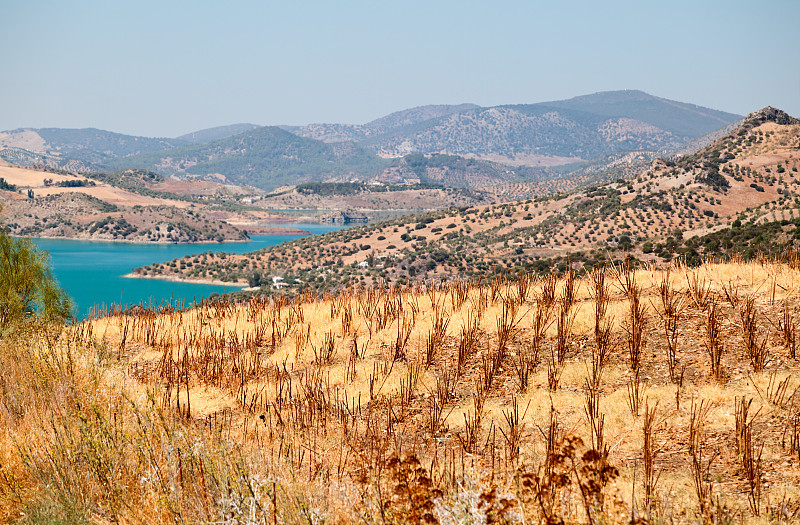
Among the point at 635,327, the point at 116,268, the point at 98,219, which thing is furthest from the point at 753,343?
the point at 98,219

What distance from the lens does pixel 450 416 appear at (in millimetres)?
7512

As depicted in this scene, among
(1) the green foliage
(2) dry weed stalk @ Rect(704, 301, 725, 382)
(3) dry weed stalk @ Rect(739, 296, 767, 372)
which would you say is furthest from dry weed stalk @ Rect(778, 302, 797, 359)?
(1) the green foliage

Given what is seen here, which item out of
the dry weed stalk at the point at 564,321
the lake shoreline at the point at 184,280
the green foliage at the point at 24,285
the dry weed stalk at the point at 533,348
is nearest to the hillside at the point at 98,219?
the lake shoreline at the point at 184,280

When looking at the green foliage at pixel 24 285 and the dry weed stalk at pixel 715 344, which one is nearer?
the dry weed stalk at pixel 715 344

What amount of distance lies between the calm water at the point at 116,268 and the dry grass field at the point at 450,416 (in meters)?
62.4

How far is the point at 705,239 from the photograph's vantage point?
38.7 metres

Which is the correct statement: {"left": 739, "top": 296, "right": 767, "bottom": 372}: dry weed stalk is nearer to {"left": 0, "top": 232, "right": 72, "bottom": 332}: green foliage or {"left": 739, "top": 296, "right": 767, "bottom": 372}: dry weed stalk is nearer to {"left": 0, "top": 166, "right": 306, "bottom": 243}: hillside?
{"left": 0, "top": 232, "right": 72, "bottom": 332}: green foliage

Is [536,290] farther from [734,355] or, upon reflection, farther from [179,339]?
[179,339]

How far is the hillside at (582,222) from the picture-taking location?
190 feet

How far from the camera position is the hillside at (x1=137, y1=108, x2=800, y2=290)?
57.8 metres

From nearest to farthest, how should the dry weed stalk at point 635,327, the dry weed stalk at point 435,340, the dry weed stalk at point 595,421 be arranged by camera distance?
the dry weed stalk at point 595,421 < the dry weed stalk at point 635,327 < the dry weed stalk at point 435,340

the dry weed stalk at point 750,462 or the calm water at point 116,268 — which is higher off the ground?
the dry weed stalk at point 750,462

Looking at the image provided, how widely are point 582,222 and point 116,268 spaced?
8762 centimetres

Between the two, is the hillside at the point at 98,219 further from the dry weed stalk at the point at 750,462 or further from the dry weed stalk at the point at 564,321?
the dry weed stalk at the point at 750,462
